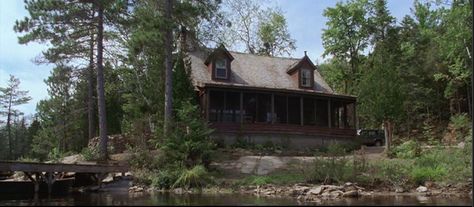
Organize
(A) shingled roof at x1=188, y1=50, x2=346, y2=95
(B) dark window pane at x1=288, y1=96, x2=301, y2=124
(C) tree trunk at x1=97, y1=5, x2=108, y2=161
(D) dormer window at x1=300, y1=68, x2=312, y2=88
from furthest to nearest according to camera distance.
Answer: (B) dark window pane at x1=288, y1=96, x2=301, y2=124 < (D) dormer window at x1=300, y1=68, x2=312, y2=88 < (A) shingled roof at x1=188, y1=50, x2=346, y2=95 < (C) tree trunk at x1=97, y1=5, x2=108, y2=161

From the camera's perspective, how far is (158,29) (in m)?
27.9

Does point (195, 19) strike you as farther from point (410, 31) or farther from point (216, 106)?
point (410, 31)

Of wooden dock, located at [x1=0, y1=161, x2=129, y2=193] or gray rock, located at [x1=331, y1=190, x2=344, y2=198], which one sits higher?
wooden dock, located at [x1=0, y1=161, x2=129, y2=193]

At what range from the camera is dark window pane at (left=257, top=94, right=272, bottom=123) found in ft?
125

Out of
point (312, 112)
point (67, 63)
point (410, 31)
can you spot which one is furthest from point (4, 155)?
point (410, 31)

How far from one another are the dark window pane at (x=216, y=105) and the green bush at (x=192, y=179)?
12.8 meters

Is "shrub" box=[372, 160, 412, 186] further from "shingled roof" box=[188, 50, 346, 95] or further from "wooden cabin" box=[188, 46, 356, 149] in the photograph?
"shingled roof" box=[188, 50, 346, 95]

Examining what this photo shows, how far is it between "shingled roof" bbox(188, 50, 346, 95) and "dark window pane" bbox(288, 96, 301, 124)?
1.53 metres

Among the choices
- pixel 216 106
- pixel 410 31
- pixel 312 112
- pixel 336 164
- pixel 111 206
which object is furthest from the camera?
pixel 410 31

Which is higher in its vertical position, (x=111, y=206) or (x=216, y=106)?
(x=216, y=106)

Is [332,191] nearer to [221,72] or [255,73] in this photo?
[221,72]

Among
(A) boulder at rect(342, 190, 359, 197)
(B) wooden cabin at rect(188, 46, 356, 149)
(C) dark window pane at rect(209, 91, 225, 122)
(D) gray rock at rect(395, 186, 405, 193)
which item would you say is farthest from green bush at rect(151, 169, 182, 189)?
(C) dark window pane at rect(209, 91, 225, 122)

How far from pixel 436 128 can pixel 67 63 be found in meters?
34.6

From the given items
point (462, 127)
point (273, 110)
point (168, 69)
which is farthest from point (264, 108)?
point (462, 127)
